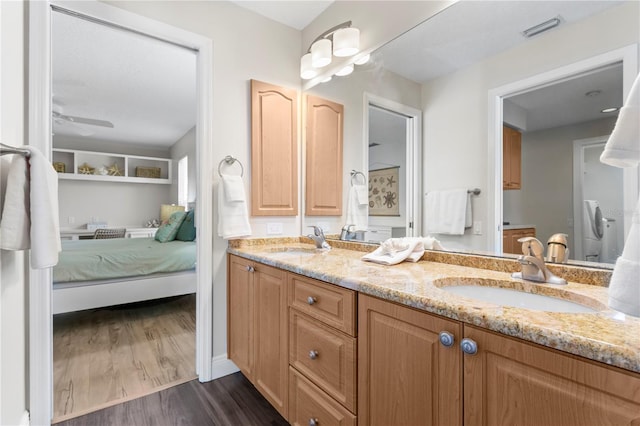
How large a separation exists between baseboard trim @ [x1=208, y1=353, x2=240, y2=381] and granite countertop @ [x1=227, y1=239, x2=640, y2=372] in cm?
97

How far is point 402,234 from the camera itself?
1.70 metres

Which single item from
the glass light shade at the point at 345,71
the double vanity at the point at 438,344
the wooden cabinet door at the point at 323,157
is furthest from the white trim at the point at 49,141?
the glass light shade at the point at 345,71

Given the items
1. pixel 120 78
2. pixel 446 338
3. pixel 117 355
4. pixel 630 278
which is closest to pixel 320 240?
pixel 446 338

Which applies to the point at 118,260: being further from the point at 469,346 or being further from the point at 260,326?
the point at 469,346

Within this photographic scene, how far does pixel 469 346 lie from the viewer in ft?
2.40

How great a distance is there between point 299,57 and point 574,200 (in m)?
2.12

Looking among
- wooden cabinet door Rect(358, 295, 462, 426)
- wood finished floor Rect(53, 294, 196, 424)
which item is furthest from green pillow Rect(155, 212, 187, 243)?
wooden cabinet door Rect(358, 295, 462, 426)

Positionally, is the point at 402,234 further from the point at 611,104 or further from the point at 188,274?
the point at 188,274

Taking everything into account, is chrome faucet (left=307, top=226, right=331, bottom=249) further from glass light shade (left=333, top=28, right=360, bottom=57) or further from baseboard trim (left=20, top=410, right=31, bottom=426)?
baseboard trim (left=20, top=410, right=31, bottom=426)

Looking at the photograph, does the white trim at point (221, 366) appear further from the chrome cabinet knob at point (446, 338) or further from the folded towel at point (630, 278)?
the folded towel at point (630, 278)

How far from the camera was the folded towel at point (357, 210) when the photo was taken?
1.99 m

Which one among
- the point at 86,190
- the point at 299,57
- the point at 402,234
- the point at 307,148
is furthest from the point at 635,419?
the point at 86,190

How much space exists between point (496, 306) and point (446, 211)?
805 mm

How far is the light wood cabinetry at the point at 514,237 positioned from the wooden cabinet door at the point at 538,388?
68 centimetres
